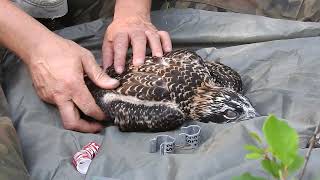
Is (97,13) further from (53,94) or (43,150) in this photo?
(43,150)

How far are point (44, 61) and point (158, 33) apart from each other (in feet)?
2.04

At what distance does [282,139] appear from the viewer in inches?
36.5

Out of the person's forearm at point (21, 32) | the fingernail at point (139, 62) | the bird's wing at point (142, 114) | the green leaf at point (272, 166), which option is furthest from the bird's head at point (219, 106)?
the green leaf at point (272, 166)

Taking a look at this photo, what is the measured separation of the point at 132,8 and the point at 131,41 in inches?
12.9

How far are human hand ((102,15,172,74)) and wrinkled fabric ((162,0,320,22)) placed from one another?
2.53ft

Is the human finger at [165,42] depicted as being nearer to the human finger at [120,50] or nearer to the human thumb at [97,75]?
the human finger at [120,50]

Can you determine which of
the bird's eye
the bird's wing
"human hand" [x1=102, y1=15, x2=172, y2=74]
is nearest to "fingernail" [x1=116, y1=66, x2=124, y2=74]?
"human hand" [x1=102, y1=15, x2=172, y2=74]

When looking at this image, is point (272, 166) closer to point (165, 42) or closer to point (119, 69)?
point (119, 69)

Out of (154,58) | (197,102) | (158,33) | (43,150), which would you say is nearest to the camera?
(43,150)

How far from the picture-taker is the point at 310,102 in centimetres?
257

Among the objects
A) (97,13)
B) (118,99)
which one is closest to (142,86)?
(118,99)

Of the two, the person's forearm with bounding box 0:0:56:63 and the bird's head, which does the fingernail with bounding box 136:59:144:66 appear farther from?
the person's forearm with bounding box 0:0:56:63

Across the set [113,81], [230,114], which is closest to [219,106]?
[230,114]

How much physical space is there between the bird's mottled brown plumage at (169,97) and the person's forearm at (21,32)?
0.93 ft
